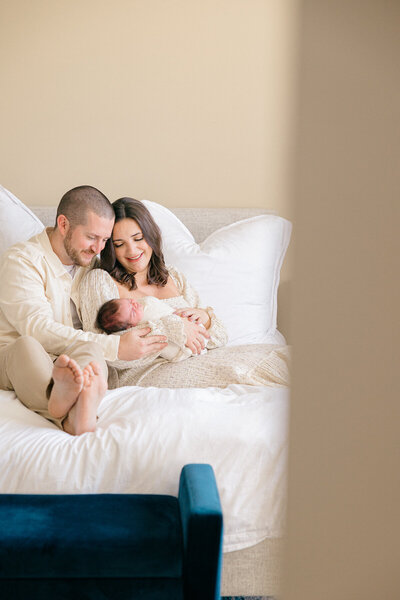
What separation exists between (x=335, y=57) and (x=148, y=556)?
112 cm

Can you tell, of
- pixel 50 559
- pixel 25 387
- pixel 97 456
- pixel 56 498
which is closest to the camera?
pixel 50 559

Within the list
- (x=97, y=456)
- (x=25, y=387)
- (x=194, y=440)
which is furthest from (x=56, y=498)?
(x=25, y=387)

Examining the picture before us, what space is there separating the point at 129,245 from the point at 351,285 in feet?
6.34

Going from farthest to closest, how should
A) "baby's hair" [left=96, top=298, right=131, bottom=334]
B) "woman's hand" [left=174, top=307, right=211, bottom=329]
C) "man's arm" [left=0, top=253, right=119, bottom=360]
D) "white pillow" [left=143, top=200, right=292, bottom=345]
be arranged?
"white pillow" [left=143, top=200, right=292, bottom=345], "woman's hand" [left=174, top=307, right=211, bottom=329], "baby's hair" [left=96, top=298, right=131, bottom=334], "man's arm" [left=0, top=253, right=119, bottom=360]

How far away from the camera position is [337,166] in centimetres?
11

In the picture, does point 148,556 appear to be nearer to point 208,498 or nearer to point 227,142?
point 208,498

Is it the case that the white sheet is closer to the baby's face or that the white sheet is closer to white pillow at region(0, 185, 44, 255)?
the baby's face

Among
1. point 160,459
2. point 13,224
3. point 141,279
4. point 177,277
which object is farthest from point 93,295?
point 160,459

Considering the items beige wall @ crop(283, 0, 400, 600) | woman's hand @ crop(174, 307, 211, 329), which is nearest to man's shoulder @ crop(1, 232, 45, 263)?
woman's hand @ crop(174, 307, 211, 329)

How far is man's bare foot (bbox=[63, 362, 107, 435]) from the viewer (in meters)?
1.42

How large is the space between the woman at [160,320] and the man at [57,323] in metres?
0.06

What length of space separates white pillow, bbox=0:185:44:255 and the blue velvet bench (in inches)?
43.7

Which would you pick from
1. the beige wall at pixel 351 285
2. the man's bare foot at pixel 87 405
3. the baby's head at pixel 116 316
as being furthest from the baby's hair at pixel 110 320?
the beige wall at pixel 351 285

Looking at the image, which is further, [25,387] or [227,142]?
[227,142]
